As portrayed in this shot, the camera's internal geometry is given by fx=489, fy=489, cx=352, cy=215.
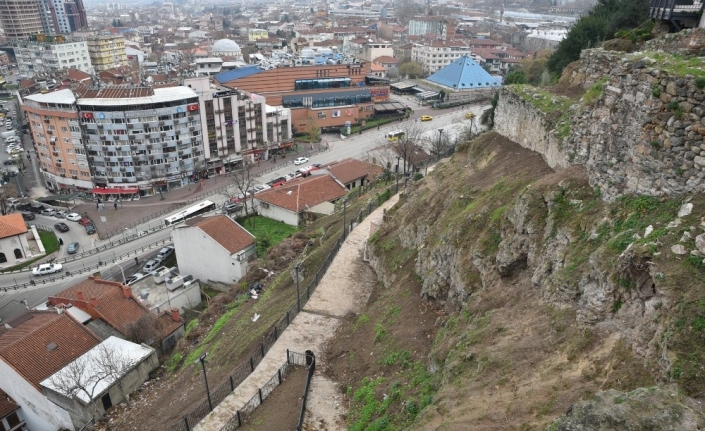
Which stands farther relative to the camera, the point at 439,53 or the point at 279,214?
the point at 439,53

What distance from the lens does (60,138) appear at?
54500 mm

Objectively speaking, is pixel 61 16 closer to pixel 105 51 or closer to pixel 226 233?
pixel 105 51

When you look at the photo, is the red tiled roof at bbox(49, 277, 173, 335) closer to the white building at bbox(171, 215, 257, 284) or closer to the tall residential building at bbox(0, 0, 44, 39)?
the white building at bbox(171, 215, 257, 284)

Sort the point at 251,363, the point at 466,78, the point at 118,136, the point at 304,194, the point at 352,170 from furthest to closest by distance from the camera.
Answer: the point at 466,78
the point at 118,136
the point at 352,170
the point at 304,194
the point at 251,363

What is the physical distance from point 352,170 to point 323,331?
1343 inches

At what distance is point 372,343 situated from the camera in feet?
56.5

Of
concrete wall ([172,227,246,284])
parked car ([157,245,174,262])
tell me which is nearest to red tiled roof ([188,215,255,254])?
concrete wall ([172,227,246,284])

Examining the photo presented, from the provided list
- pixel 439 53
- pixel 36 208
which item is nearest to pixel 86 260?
pixel 36 208

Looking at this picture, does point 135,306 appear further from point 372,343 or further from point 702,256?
point 702,256

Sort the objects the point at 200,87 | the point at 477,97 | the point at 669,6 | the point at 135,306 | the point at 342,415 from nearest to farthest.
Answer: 1. the point at 342,415
2. the point at 669,6
3. the point at 135,306
4. the point at 200,87
5. the point at 477,97

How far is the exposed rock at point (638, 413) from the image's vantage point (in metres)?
6.75

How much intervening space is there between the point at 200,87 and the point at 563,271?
55.2 metres

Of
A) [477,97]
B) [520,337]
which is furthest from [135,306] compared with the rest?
[477,97]

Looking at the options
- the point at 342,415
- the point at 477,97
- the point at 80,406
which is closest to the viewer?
the point at 342,415
